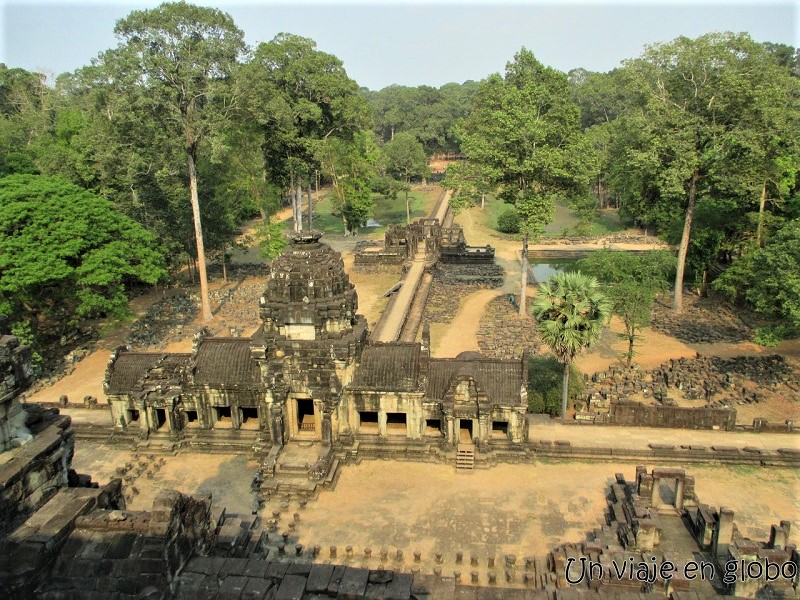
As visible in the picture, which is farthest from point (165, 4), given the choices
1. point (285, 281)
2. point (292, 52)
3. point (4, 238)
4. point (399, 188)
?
point (399, 188)

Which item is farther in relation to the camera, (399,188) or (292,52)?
(399,188)

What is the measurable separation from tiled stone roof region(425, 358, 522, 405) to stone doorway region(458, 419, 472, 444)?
160 centimetres

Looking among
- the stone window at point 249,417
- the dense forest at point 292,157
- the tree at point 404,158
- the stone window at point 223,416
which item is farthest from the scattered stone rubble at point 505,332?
the tree at point 404,158

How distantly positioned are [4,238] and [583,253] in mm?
51373

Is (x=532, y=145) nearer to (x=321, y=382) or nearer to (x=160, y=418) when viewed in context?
(x=321, y=382)

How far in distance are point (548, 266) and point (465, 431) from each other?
40235mm

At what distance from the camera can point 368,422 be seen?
26.7 m

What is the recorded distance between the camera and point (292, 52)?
4812 cm

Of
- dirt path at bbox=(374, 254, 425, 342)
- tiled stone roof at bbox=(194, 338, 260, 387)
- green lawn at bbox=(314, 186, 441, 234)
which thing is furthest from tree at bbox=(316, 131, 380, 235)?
tiled stone roof at bbox=(194, 338, 260, 387)

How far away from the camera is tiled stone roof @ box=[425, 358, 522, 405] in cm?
2494

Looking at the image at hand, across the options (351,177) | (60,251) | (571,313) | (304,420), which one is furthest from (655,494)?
(351,177)

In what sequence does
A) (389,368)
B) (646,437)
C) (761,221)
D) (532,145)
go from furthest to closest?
(761,221) < (532,145) < (646,437) < (389,368)

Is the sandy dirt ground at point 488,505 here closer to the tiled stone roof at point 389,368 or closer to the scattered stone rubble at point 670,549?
the scattered stone rubble at point 670,549

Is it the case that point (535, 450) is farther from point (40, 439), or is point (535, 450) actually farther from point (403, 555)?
point (40, 439)
